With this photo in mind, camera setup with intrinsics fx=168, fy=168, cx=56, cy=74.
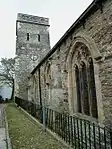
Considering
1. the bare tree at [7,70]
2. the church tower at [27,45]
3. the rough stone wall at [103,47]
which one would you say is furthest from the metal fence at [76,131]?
the bare tree at [7,70]

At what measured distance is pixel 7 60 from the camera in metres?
32.2

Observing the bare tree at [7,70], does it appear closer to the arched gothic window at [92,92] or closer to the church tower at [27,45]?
the church tower at [27,45]

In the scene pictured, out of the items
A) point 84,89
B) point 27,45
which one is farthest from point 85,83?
point 27,45

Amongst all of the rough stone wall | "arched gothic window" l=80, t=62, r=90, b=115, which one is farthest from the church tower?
"arched gothic window" l=80, t=62, r=90, b=115

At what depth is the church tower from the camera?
70.9 ft

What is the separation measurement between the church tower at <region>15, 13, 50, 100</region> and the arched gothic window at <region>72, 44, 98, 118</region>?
15386mm

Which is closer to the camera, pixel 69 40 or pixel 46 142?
pixel 46 142

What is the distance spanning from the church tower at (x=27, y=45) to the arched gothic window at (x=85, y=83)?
15386 millimetres

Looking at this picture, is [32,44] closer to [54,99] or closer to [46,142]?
[54,99]

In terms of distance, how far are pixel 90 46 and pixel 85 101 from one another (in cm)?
215

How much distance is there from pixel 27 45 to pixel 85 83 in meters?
17.4

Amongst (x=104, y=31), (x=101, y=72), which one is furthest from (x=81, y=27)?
(x=101, y=72)

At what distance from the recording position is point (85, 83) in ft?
21.3

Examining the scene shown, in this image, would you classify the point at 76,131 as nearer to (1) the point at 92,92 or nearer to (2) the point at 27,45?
(1) the point at 92,92
